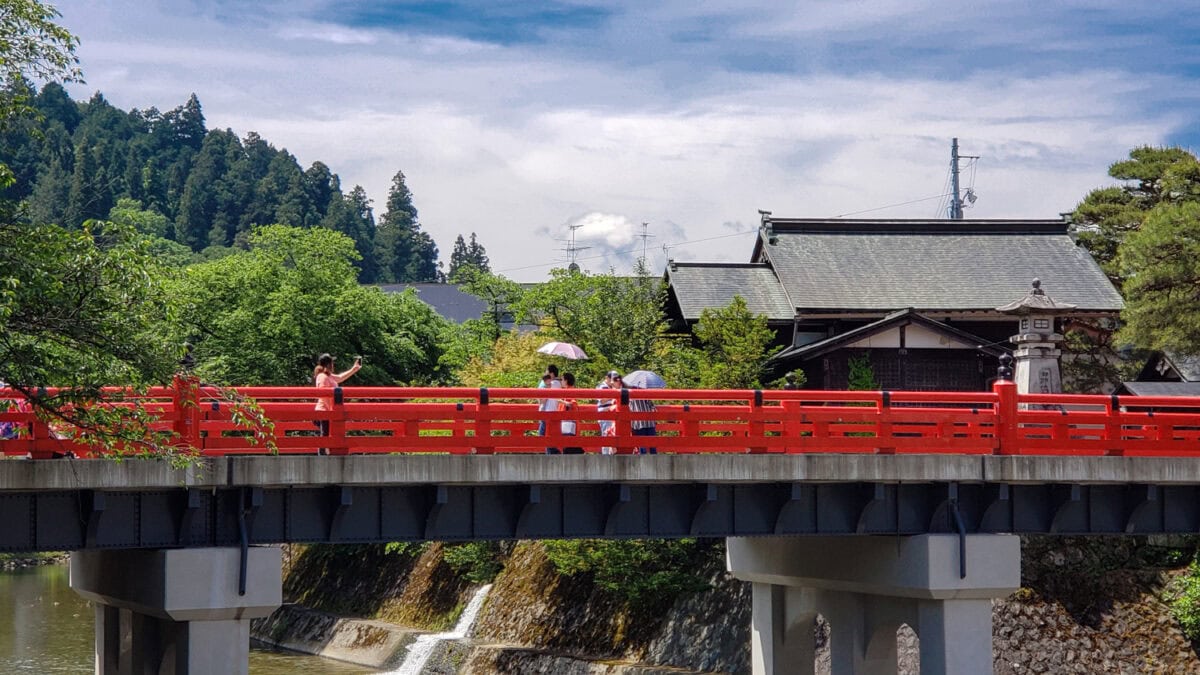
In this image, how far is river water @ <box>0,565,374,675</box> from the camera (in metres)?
43.8

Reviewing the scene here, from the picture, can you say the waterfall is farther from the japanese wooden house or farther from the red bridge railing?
the red bridge railing

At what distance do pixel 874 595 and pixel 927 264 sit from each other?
104 ft

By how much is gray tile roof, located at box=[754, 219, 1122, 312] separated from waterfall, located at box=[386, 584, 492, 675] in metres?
15.4

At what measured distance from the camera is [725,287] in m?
53.9

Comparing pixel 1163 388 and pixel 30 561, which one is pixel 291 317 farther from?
pixel 30 561

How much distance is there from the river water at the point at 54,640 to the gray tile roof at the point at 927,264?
20842 mm

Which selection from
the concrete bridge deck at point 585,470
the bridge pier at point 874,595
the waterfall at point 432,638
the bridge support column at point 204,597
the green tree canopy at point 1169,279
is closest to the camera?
the concrete bridge deck at point 585,470

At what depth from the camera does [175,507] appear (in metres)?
20.4

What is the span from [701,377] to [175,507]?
22.4 metres

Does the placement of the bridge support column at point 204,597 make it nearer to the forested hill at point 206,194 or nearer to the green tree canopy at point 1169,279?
the green tree canopy at point 1169,279

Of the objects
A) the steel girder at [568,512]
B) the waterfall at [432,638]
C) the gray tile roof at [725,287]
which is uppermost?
the gray tile roof at [725,287]

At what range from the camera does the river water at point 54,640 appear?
4381cm

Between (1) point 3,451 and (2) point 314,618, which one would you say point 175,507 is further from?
(2) point 314,618

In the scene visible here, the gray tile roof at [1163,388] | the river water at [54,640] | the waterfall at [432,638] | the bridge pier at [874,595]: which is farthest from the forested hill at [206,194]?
the bridge pier at [874,595]
